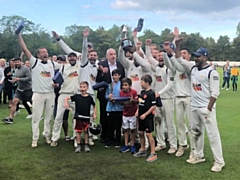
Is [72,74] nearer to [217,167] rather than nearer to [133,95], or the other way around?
[133,95]

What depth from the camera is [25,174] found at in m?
5.73

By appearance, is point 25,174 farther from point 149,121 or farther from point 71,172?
point 149,121

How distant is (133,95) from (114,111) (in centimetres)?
64

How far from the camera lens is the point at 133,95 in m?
7.12

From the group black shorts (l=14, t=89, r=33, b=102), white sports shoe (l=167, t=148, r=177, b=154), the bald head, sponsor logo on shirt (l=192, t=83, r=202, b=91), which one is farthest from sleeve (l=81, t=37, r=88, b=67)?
black shorts (l=14, t=89, r=33, b=102)

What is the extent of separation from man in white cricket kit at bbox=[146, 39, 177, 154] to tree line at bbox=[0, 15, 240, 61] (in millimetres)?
41077

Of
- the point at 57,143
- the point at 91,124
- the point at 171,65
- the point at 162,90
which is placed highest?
the point at 171,65

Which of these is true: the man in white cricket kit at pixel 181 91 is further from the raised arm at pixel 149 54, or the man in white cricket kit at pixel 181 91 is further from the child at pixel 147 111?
the raised arm at pixel 149 54

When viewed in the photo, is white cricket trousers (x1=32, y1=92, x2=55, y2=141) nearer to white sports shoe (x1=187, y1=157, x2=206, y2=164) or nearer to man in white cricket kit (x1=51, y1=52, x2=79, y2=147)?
man in white cricket kit (x1=51, y1=52, x2=79, y2=147)

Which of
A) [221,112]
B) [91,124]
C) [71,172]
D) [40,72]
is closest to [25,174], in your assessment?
[71,172]

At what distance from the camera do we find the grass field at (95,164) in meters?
5.68

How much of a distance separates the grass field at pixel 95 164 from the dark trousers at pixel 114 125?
0.29m

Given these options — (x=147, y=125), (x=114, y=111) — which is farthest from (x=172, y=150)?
(x=114, y=111)

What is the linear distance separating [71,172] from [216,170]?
2.45m
